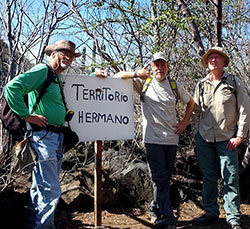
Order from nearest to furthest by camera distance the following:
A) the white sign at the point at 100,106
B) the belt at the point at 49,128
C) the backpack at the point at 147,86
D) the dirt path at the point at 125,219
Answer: the belt at the point at 49,128 → the white sign at the point at 100,106 → the backpack at the point at 147,86 → the dirt path at the point at 125,219

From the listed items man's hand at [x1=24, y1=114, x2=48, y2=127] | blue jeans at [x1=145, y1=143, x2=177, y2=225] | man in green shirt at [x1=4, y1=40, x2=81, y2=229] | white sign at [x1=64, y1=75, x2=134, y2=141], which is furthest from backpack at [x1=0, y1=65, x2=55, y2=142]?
blue jeans at [x1=145, y1=143, x2=177, y2=225]

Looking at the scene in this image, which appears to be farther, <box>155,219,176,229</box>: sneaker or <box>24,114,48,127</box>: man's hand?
<box>155,219,176,229</box>: sneaker

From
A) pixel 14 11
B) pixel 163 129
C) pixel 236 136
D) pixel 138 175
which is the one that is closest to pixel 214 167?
pixel 236 136

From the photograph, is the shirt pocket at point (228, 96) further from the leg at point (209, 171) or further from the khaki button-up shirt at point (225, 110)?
the leg at point (209, 171)

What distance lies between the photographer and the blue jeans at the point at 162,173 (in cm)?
399

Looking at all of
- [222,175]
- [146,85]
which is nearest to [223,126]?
[222,175]

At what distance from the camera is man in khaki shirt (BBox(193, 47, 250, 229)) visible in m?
4.16

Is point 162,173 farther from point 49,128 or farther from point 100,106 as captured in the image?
point 49,128

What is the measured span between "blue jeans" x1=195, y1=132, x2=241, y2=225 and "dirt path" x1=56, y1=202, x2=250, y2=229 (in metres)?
0.27

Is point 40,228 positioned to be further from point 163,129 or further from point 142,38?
point 142,38

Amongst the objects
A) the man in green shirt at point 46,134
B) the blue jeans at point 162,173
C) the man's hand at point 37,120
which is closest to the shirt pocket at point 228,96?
the blue jeans at point 162,173

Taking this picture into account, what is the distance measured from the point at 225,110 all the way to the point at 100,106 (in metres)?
1.55

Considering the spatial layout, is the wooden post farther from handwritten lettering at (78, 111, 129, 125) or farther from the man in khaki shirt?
the man in khaki shirt

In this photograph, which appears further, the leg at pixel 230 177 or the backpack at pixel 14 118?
the leg at pixel 230 177
